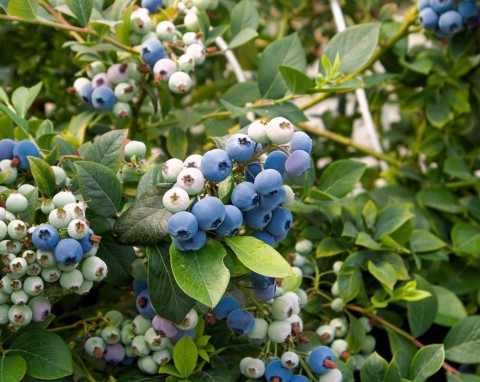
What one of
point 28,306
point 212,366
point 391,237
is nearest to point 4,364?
point 28,306

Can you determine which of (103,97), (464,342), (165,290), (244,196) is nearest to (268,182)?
(244,196)

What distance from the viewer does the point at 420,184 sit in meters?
1.30

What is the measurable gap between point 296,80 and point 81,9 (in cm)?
29

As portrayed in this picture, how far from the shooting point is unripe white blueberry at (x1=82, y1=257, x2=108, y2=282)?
0.64m

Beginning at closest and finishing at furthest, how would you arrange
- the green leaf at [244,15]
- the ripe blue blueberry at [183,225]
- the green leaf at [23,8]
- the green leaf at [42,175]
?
the ripe blue blueberry at [183,225]
the green leaf at [42,175]
the green leaf at [23,8]
the green leaf at [244,15]

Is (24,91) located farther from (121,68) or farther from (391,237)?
(391,237)

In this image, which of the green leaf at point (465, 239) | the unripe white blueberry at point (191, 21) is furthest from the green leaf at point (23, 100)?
the green leaf at point (465, 239)

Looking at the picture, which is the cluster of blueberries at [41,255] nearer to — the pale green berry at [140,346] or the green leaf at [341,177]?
the pale green berry at [140,346]

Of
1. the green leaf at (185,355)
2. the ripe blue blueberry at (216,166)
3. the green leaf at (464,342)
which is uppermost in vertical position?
the ripe blue blueberry at (216,166)

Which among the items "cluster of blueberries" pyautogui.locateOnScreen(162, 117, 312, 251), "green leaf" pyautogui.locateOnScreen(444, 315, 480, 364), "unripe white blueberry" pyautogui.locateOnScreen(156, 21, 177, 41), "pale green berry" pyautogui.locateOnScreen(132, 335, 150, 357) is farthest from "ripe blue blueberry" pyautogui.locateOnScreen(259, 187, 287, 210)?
"green leaf" pyautogui.locateOnScreen(444, 315, 480, 364)

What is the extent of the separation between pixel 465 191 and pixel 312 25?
1.93ft

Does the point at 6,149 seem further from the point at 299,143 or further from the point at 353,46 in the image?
the point at 353,46

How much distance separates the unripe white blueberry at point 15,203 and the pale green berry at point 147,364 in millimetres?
211

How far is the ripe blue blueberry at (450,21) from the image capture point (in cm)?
108
